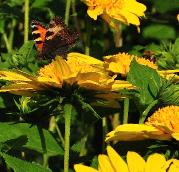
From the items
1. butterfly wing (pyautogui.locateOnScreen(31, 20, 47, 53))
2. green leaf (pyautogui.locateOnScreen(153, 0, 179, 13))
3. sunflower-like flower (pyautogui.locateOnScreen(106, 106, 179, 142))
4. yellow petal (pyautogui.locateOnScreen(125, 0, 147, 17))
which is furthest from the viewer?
green leaf (pyautogui.locateOnScreen(153, 0, 179, 13))

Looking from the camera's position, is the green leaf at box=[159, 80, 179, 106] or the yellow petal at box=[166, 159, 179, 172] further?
the green leaf at box=[159, 80, 179, 106]

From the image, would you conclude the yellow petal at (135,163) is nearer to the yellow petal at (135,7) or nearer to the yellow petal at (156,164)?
the yellow petal at (156,164)

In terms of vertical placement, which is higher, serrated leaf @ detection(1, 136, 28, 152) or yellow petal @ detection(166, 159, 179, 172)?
yellow petal @ detection(166, 159, 179, 172)

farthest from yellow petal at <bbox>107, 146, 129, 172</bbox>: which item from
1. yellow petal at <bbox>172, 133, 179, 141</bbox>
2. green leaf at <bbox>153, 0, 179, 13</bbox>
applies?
green leaf at <bbox>153, 0, 179, 13</bbox>

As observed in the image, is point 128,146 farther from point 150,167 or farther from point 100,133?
point 100,133

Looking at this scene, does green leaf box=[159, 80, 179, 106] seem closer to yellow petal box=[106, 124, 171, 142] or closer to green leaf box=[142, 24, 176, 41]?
yellow petal box=[106, 124, 171, 142]

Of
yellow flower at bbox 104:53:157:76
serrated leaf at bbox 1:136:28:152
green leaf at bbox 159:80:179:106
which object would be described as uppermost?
yellow flower at bbox 104:53:157:76

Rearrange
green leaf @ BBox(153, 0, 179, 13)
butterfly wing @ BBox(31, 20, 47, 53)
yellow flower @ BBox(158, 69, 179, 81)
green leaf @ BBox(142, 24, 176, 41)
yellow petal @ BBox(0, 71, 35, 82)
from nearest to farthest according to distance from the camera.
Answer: yellow petal @ BBox(0, 71, 35, 82)
yellow flower @ BBox(158, 69, 179, 81)
butterfly wing @ BBox(31, 20, 47, 53)
green leaf @ BBox(153, 0, 179, 13)
green leaf @ BBox(142, 24, 176, 41)

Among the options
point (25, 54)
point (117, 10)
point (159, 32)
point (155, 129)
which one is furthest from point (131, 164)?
point (159, 32)
